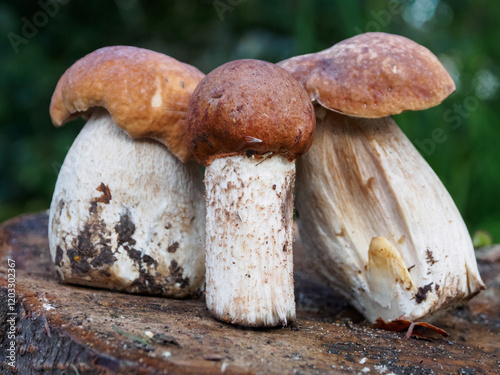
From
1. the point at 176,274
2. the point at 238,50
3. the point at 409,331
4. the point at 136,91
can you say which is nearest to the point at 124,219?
the point at 176,274

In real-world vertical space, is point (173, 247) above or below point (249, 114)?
below

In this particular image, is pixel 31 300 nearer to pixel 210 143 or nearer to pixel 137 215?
pixel 137 215

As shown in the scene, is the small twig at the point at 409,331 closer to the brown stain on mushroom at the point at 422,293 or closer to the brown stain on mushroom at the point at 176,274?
the brown stain on mushroom at the point at 422,293

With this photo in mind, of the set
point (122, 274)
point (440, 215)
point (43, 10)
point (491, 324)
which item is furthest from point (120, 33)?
point (491, 324)

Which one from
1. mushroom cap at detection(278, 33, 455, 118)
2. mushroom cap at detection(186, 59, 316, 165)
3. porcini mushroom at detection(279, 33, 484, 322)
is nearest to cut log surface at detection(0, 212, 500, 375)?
porcini mushroom at detection(279, 33, 484, 322)

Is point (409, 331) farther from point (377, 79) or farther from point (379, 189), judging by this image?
point (377, 79)

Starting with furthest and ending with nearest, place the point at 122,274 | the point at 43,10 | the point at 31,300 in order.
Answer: the point at 43,10, the point at 122,274, the point at 31,300
